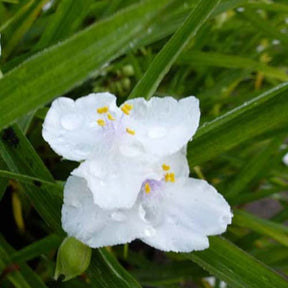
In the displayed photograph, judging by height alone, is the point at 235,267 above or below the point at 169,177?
below

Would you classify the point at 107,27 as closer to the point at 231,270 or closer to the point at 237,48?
the point at 231,270

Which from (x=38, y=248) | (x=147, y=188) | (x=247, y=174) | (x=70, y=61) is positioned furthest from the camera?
(x=247, y=174)

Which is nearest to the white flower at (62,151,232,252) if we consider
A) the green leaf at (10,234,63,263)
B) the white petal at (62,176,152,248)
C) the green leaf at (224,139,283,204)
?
the white petal at (62,176,152,248)

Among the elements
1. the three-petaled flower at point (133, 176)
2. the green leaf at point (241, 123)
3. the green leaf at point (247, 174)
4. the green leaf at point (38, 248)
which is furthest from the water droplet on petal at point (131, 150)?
the green leaf at point (247, 174)

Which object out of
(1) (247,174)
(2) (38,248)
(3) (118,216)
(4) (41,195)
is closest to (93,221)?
(3) (118,216)

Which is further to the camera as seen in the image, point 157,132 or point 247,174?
point 247,174

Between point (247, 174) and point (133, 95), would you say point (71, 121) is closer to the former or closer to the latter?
point (133, 95)

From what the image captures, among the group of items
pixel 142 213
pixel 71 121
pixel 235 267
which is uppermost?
pixel 71 121

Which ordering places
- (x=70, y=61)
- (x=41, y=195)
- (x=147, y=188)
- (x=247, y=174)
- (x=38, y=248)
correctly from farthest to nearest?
(x=247, y=174)
(x=38, y=248)
(x=41, y=195)
(x=147, y=188)
(x=70, y=61)
